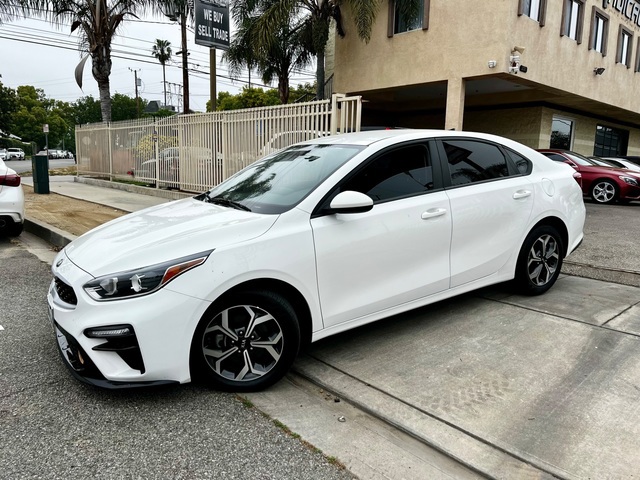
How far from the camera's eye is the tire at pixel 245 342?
2.92 meters

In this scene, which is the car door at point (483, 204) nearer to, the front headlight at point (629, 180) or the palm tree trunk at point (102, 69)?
the front headlight at point (629, 180)

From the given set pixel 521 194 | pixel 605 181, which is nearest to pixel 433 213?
pixel 521 194

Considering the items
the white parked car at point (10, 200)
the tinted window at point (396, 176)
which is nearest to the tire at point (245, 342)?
the tinted window at point (396, 176)

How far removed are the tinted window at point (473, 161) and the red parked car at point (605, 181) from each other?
9.99m

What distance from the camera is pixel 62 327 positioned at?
9.54 ft

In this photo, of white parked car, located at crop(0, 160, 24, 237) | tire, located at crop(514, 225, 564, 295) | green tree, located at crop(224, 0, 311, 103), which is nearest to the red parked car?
green tree, located at crop(224, 0, 311, 103)

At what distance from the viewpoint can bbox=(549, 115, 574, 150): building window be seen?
20.1 m

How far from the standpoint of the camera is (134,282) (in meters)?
2.72

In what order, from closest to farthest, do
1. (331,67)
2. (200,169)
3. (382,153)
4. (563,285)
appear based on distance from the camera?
1. (382,153)
2. (563,285)
3. (200,169)
4. (331,67)

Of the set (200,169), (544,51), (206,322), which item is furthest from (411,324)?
(544,51)

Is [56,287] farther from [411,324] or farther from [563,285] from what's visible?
[563,285]

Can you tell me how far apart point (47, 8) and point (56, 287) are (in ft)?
60.2

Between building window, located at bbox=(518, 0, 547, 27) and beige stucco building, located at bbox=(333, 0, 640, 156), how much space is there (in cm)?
3

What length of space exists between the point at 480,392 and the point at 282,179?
205cm
